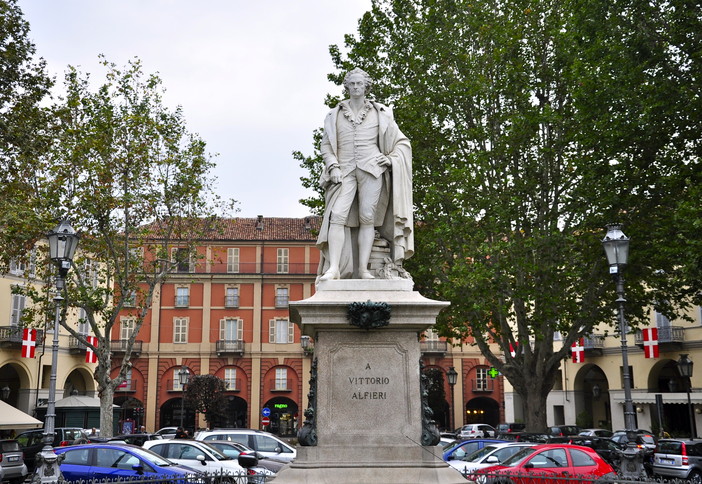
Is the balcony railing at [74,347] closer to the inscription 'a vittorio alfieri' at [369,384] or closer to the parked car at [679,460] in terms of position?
the parked car at [679,460]

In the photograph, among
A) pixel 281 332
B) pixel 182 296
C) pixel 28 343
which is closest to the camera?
pixel 28 343

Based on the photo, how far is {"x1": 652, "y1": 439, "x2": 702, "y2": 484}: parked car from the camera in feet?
70.3

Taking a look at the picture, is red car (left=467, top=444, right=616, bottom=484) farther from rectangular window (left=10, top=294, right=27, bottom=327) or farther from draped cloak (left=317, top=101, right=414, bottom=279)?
rectangular window (left=10, top=294, right=27, bottom=327)

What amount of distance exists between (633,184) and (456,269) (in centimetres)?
565

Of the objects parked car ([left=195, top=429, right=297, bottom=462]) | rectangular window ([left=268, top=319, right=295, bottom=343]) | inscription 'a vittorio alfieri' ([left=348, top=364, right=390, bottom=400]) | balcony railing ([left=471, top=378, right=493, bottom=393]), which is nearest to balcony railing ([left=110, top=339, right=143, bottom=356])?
rectangular window ([left=268, top=319, right=295, bottom=343])

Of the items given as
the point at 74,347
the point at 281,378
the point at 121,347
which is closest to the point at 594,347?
the point at 281,378

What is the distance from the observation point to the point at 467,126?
2648 centimetres

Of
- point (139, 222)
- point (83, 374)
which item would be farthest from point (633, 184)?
point (83, 374)

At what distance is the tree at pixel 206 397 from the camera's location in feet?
172

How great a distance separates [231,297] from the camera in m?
60.5

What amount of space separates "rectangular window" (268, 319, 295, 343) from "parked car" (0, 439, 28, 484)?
122 ft

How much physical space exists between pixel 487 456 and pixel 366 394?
9.71 m

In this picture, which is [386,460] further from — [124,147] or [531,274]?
[124,147]

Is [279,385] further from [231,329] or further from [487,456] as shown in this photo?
[487,456]
